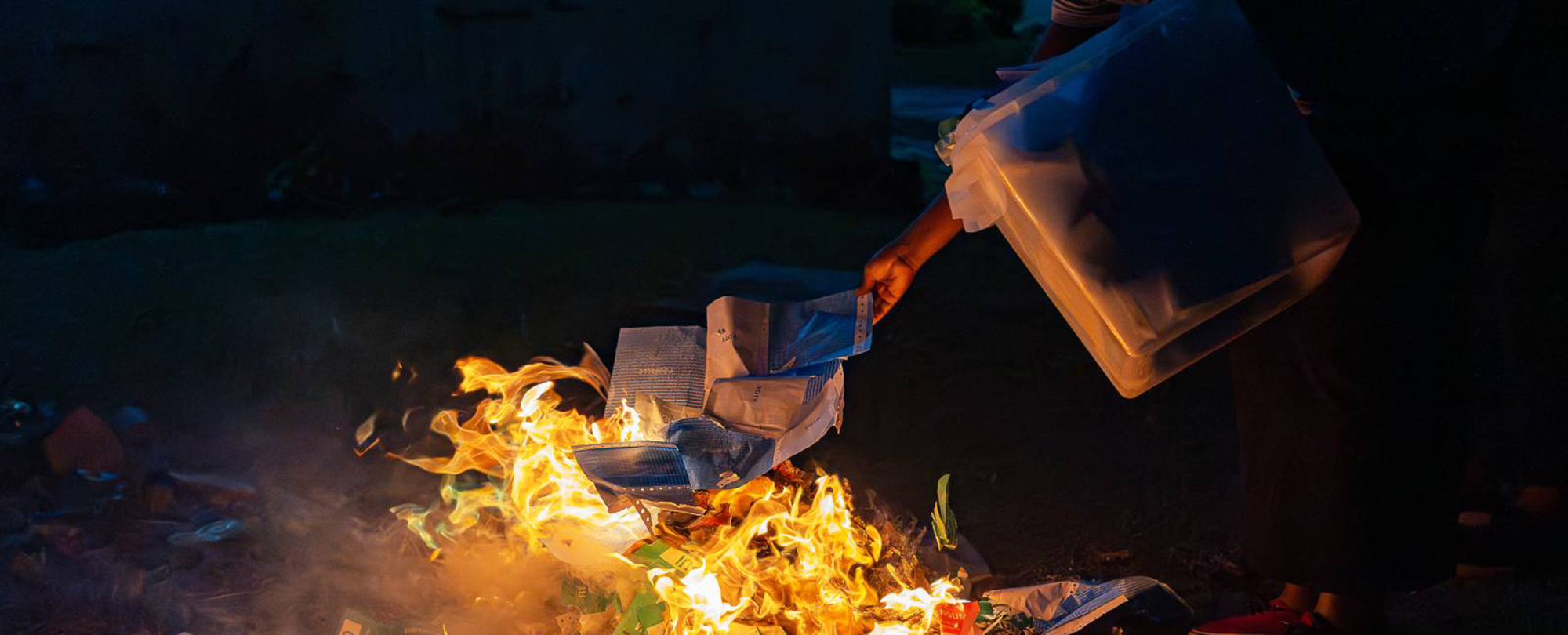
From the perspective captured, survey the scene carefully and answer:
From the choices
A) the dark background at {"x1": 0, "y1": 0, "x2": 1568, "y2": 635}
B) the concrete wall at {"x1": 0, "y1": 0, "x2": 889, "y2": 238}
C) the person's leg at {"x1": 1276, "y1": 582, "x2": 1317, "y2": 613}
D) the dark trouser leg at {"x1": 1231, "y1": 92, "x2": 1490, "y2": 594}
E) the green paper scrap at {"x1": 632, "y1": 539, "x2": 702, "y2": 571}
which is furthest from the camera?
the concrete wall at {"x1": 0, "y1": 0, "x2": 889, "y2": 238}

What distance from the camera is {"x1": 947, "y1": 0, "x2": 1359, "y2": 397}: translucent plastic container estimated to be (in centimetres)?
192

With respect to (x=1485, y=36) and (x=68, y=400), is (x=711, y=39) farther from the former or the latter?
(x=1485, y=36)

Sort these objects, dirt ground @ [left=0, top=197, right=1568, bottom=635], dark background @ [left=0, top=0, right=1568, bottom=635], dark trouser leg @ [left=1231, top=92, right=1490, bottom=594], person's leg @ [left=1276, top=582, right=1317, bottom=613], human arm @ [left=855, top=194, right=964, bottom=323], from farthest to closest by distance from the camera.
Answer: dark background @ [left=0, top=0, right=1568, bottom=635] → dirt ground @ [left=0, top=197, right=1568, bottom=635] → person's leg @ [left=1276, top=582, right=1317, bottom=613] → human arm @ [left=855, top=194, right=964, bottom=323] → dark trouser leg @ [left=1231, top=92, right=1490, bottom=594]

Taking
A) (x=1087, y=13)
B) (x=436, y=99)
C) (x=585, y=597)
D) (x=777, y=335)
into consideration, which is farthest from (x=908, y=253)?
(x=436, y=99)

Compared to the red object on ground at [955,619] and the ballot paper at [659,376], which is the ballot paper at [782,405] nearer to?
the ballot paper at [659,376]

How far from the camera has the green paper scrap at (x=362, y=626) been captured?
98.0 inches

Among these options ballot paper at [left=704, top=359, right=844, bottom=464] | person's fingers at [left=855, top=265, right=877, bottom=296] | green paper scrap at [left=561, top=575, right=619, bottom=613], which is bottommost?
green paper scrap at [left=561, top=575, right=619, bottom=613]

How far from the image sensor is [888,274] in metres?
2.47

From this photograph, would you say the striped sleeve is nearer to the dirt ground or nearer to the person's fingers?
the person's fingers

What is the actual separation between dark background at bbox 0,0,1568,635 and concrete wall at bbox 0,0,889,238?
0.7 inches

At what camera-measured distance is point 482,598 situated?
277 cm

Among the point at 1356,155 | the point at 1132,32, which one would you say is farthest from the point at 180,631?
the point at 1356,155

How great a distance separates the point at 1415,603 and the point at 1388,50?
1.62 metres

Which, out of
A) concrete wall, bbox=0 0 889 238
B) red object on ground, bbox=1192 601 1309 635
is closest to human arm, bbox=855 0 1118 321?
red object on ground, bbox=1192 601 1309 635
